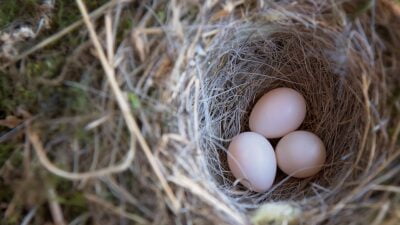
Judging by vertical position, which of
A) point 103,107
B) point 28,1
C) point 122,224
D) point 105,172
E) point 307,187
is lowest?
point 307,187

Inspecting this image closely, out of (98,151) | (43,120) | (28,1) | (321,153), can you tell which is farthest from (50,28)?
(321,153)

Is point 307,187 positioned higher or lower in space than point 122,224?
lower

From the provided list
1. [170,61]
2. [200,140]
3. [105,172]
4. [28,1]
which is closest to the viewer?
[105,172]

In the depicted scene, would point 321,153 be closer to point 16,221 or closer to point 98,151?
point 98,151

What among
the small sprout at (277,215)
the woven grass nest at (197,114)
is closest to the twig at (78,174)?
the woven grass nest at (197,114)

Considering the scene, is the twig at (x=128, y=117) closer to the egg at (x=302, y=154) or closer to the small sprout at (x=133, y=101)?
the small sprout at (x=133, y=101)

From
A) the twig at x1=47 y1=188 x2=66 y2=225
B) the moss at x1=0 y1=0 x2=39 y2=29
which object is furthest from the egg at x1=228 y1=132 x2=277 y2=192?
the moss at x1=0 y1=0 x2=39 y2=29

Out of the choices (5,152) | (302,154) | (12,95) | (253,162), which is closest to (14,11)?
(12,95)
